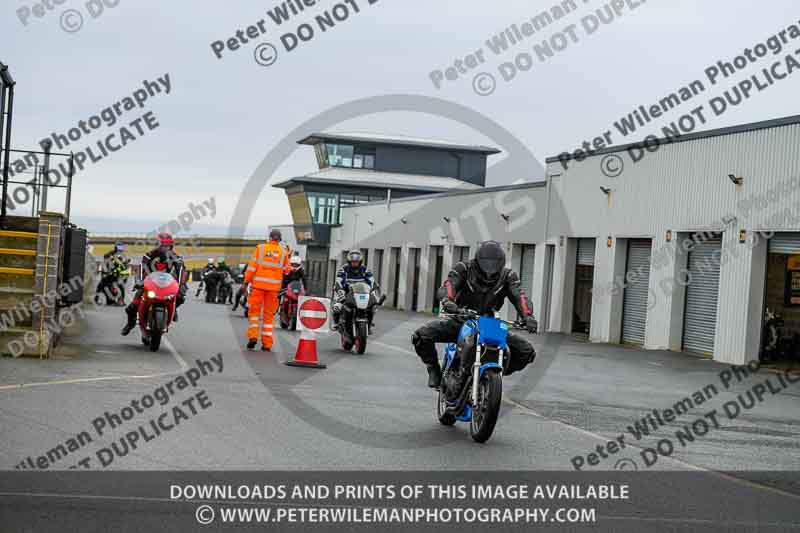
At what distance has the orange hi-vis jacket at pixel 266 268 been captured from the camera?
19.2m

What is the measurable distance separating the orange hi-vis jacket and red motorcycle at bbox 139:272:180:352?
135cm

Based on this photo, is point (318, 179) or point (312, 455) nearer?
point (312, 455)

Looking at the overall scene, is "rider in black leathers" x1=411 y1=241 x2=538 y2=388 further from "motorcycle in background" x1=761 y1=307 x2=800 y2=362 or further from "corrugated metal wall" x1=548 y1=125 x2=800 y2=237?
"motorcycle in background" x1=761 y1=307 x2=800 y2=362

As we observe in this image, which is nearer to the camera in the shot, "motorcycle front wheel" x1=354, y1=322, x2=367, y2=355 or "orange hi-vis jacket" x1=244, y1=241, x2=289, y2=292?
"orange hi-vis jacket" x1=244, y1=241, x2=289, y2=292

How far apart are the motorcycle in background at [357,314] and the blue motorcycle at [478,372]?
929 centimetres

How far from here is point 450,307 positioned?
10695mm

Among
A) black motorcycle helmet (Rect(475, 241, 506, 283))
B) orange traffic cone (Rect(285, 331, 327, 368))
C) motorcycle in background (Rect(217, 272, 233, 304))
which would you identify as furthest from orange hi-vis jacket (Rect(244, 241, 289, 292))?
motorcycle in background (Rect(217, 272, 233, 304))

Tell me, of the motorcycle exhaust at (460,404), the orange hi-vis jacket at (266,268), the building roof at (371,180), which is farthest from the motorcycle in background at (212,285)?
the building roof at (371,180)

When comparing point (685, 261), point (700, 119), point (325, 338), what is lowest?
point (325, 338)

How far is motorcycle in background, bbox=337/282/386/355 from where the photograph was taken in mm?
20406

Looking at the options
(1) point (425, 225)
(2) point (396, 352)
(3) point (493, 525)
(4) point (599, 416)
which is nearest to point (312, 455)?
(3) point (493, 525)

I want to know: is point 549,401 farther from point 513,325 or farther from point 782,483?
point 782,483

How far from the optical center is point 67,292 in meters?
17.7

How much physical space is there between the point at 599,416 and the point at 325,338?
12133mm
